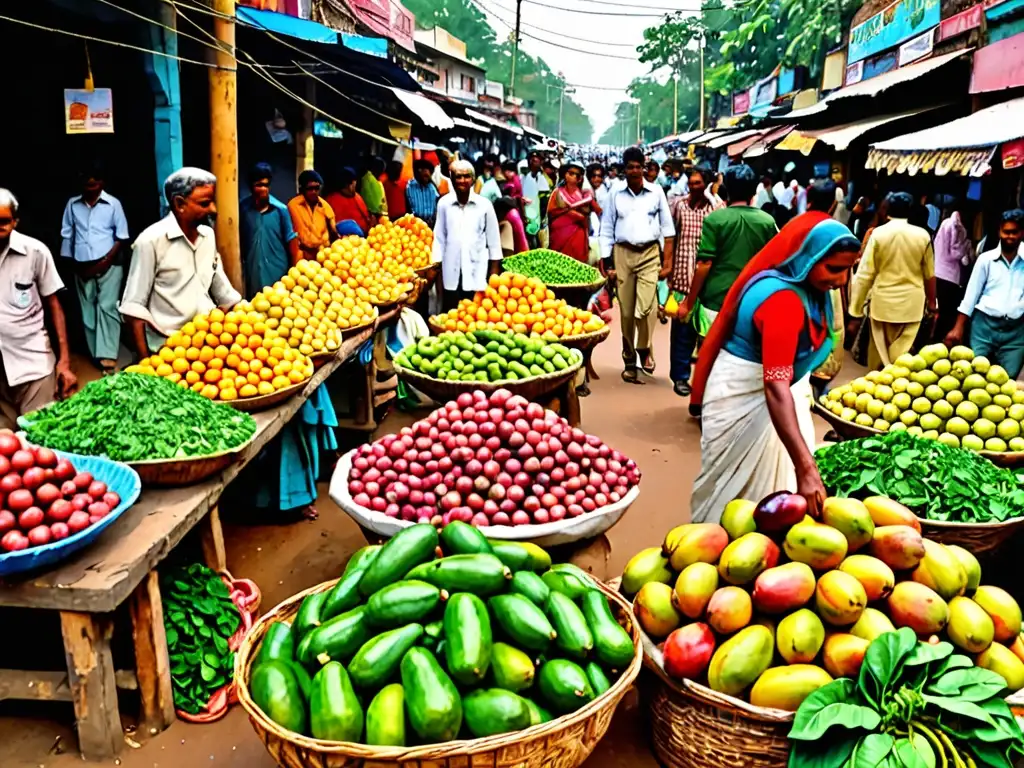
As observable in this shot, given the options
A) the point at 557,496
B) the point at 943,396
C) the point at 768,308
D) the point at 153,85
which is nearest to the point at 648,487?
the point at 943,396

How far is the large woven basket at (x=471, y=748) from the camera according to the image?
2072 millimetres

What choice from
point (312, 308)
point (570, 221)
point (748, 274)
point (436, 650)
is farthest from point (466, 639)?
point (570, 221)

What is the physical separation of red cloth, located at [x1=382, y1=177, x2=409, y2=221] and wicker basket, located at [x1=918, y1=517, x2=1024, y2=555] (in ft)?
31.4

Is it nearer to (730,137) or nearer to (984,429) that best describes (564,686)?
(984,429)

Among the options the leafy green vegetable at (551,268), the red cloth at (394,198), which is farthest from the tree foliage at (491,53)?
the leafy green vegetable at (551,268)

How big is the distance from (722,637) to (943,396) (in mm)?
2950

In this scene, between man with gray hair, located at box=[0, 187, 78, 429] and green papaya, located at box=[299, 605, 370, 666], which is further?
man with gray hair, located at box=[0, 187, 78, 429]

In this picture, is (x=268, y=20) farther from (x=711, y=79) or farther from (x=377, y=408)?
(x=711, y=79)

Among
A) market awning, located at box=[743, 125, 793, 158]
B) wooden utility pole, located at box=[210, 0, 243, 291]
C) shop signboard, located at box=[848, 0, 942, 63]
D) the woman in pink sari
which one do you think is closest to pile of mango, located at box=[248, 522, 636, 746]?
wooden utility pole, located at box=[210, 0, 243, 291]

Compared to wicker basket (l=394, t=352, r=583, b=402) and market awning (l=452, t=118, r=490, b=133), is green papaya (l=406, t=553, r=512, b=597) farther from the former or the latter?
market awning (l=452, t=118, r=490, b=133)

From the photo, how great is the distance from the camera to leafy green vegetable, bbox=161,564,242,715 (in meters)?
3.26

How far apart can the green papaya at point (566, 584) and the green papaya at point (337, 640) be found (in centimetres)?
59

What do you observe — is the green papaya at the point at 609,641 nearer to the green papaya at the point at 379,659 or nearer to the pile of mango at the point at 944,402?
the green papaya at the point at 379,659

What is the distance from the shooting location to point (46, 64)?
7539 mm
